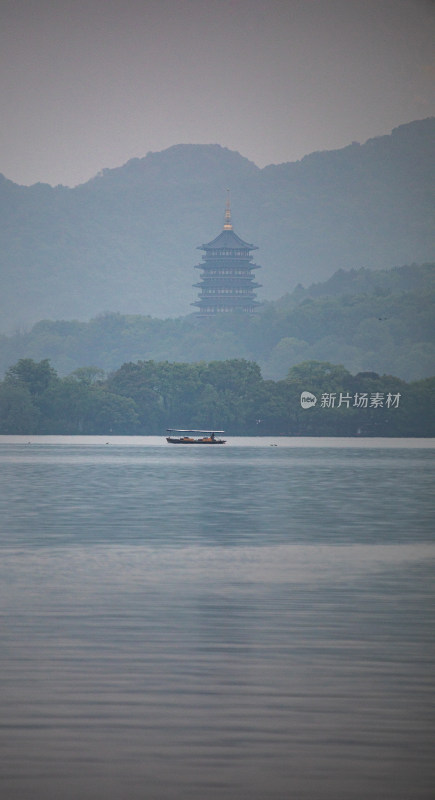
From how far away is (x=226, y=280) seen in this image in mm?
160375

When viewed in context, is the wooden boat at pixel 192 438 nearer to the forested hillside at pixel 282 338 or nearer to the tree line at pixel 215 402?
the tree line at pixel 215 402

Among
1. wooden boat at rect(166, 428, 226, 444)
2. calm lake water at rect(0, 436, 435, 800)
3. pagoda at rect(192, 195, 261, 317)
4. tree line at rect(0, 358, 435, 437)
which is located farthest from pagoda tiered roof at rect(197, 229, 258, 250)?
calm lake water at rect(0, 436, 435, 800)

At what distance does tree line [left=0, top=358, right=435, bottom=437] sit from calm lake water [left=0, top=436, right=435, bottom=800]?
6649cm

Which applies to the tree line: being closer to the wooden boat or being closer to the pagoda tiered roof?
the wooden boat

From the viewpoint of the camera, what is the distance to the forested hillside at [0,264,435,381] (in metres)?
128

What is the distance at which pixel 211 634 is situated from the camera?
9.73 meters

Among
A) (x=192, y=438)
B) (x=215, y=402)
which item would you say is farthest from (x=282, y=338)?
(x=192, y=438)

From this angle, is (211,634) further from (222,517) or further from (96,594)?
(222,517)

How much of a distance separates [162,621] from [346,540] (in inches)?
307

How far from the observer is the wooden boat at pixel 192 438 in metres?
69.4

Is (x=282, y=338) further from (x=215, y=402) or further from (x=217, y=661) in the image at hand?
(x=217, y=661)

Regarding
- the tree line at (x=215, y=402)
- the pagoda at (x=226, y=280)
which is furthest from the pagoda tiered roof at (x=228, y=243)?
the tree line at (x=215, y=402)

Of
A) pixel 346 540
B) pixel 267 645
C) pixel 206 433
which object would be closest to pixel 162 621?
pixel 267 645

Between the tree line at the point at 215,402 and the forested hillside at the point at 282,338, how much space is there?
3409 centimetres
